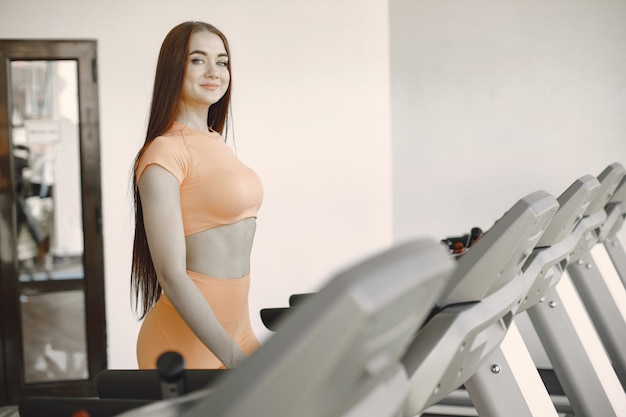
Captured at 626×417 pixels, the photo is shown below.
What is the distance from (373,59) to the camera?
16.8 ft

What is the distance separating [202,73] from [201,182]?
280mm

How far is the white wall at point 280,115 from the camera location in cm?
475

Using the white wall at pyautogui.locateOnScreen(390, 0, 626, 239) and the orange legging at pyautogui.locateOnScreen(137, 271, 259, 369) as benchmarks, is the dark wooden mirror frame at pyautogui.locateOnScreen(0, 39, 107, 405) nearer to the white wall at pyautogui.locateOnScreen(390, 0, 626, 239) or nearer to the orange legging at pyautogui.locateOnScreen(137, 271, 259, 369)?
the white wall at pyautogui.locateOnScreen(390, 0, 626, 239)

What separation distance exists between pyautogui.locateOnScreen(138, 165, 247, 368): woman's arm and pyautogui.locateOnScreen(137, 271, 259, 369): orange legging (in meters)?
0.10

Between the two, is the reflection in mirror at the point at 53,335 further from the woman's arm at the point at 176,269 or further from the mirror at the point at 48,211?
the woman's arm at the point at 176,269

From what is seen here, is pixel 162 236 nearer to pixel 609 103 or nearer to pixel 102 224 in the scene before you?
pixel 102 224

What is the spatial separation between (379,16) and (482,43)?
2.21 feet

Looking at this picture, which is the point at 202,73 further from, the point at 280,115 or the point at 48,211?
the point at 48,211

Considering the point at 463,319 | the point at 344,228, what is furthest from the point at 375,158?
the point at 463,319

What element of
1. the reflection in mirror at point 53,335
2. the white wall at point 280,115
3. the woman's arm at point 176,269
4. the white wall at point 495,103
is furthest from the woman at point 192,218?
the white wall at point 495,103

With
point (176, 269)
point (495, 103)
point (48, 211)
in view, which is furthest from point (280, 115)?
point (176, 269)

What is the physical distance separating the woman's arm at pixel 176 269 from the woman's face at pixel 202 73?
0.84ft

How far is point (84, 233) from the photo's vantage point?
479cm

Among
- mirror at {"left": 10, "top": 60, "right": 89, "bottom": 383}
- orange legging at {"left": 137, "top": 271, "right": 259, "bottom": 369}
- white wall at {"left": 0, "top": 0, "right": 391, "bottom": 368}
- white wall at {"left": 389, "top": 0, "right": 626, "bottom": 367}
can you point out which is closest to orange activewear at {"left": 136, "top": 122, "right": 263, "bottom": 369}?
orange legging at {"left": 137, "top": 271, "right": 259, "bottom": 369}
